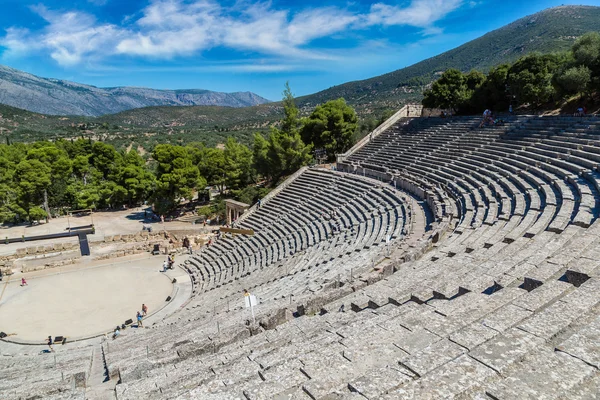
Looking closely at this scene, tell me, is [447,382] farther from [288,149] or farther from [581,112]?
[288,149]

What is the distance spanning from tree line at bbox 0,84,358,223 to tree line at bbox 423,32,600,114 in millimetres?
10093

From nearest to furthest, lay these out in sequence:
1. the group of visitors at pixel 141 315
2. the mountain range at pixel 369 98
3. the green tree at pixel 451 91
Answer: the group of visitors at pixel 141 315, the green tree at pixel 451 91, the mountain range at pixel 369 98

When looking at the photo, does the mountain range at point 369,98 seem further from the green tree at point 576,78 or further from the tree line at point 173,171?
the green tree at point 576,78

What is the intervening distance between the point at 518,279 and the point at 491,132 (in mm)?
21168

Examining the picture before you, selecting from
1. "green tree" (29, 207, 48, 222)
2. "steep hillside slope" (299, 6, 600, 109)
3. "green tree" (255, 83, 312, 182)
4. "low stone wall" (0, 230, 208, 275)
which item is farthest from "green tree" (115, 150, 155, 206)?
"steep hillside slope" (299, 6, 600, 109)

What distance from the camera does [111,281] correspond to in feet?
71.0

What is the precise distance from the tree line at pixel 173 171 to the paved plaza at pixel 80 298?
11.3 meters

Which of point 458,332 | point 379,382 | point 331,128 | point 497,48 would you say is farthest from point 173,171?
point 497,48

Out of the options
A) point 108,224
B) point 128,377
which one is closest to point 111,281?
point 108,224

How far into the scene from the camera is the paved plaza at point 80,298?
16.4 metres

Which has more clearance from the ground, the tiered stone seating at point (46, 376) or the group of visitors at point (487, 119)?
the group of visitors at point (487, 119)

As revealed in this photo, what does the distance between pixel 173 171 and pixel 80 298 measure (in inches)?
632

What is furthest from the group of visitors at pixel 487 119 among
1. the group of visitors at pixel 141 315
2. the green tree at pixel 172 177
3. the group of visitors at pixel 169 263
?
the group of visitors at pixel 141 315

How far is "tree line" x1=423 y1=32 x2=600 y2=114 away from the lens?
22.5m
